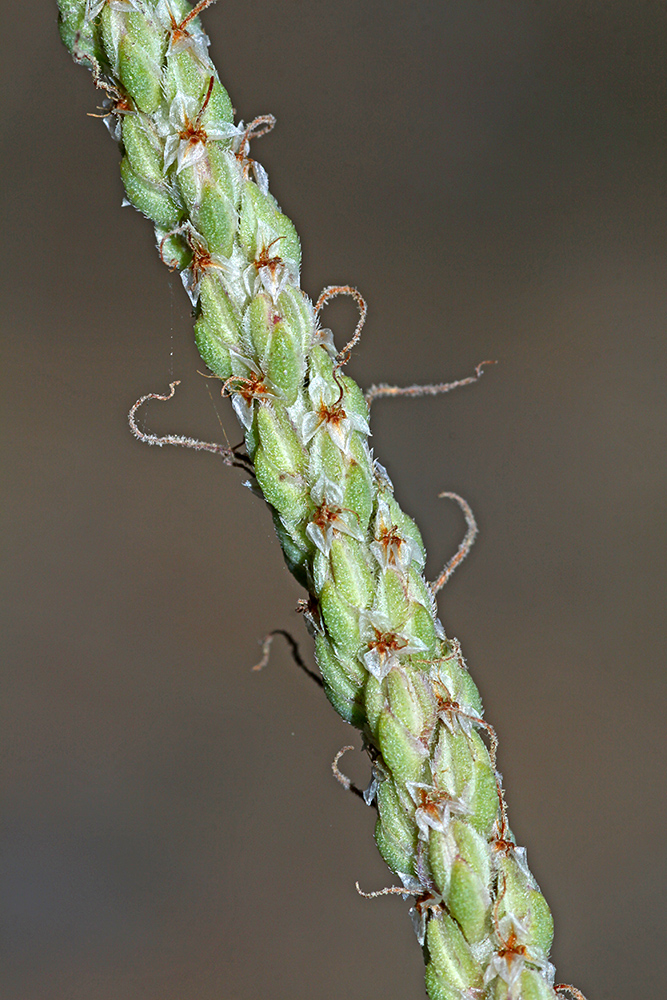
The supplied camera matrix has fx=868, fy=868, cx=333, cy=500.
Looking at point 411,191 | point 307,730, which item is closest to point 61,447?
point 307,730

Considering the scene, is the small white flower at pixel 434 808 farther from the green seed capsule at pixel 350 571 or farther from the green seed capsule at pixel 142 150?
the green seed capsule at pixel 142 150

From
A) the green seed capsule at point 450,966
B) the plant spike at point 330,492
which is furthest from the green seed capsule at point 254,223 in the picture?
the green seed capsule at point 450,966

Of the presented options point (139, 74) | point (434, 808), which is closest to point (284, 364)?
point (139, 74)

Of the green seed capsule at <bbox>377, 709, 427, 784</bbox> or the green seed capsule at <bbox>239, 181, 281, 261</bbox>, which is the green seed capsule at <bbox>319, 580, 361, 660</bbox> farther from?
the green seed capsule at <bbox>239, 181, 281, 261</bbox>

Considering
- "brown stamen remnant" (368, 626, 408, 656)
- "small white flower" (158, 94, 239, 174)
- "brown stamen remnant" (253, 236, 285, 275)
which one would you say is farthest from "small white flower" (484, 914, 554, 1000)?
"small white flower" (158, 94, 239, 174)

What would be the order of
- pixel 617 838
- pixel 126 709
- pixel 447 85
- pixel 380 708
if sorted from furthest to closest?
1. pixel 447 85
2. pixel 126 709
3. pixel 617 838
4. pixel 380 708

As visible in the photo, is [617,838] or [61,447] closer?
[617,838]

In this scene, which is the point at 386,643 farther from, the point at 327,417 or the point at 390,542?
the point at 327,417

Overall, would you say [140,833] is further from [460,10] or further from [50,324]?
[460,10]
